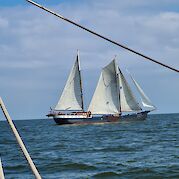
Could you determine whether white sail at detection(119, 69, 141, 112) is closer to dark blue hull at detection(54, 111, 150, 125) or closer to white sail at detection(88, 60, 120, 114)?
white sail at detection(88, 60, 120, 114)

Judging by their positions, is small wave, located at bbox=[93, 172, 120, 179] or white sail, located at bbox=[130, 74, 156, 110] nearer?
small wave, located at bbox=[93, 172, 120, 179]

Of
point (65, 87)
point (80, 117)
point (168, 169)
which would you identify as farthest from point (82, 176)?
point (80, 117)

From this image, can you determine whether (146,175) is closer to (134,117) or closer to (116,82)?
(116,82)

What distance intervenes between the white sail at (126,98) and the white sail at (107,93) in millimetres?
913

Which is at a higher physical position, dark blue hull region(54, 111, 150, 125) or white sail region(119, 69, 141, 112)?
white sail region(119, 69, 141, 112)

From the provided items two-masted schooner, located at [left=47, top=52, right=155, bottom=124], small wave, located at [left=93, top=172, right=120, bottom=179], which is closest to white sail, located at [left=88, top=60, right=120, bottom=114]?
two-masted schooner, located at [left=47, top=52, right=155, bottom=124]

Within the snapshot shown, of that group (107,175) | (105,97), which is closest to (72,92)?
(105,97)

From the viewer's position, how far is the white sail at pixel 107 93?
82.6m

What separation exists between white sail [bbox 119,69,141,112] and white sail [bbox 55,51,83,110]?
7.36 m

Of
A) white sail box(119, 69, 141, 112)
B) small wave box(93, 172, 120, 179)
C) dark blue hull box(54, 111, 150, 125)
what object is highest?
white sail box(119, 69, 141, 112)

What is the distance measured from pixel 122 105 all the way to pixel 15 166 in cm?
6528

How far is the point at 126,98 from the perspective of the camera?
84688 mm

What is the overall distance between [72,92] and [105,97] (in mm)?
6014

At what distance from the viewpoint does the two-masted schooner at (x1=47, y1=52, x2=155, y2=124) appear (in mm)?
82750
